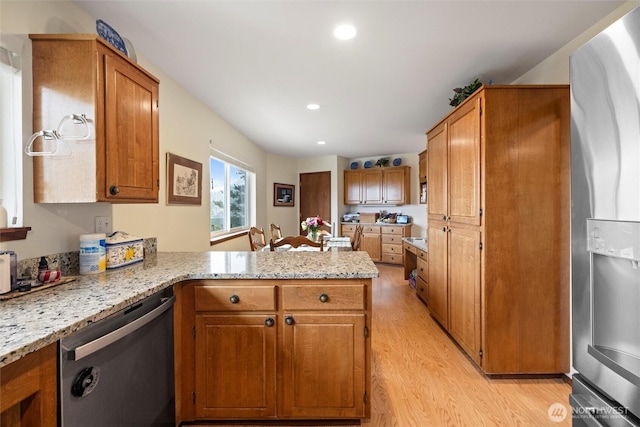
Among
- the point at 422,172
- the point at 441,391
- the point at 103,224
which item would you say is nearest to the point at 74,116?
the point at 103,224

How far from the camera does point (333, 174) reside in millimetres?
6113

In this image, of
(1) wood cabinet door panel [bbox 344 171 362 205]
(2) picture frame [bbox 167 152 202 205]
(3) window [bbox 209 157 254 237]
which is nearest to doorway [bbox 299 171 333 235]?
(1) wood cabinet door panel [bbox 344 171 362 205]

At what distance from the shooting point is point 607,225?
77 centimetres

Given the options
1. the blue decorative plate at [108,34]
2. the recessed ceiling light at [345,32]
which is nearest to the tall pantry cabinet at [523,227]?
the recessed ceiling light at [345,32]

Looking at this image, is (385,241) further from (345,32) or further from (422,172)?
(345,32)

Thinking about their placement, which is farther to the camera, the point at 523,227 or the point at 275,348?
the point at 523,227

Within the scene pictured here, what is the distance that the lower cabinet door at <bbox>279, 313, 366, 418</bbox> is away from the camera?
1441 millimetres

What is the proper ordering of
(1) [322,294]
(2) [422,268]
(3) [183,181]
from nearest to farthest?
(1) [322,294] → (3) [183,181] → (2) [422,268]

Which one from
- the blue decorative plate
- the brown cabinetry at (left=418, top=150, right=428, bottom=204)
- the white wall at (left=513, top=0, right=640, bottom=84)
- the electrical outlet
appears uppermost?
the white wall at (left=513, top=0, right=640, bottom=84)

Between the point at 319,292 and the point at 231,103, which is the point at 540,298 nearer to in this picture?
the point at 319,292

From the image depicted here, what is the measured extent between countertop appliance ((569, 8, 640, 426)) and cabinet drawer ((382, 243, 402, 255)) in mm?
4739

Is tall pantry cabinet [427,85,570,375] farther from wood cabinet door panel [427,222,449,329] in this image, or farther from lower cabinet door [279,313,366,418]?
lower cabinet door [279,313,366,418]

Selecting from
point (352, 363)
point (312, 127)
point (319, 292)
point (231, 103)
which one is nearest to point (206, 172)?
point (231, 103)

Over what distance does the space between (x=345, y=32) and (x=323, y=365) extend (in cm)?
198
